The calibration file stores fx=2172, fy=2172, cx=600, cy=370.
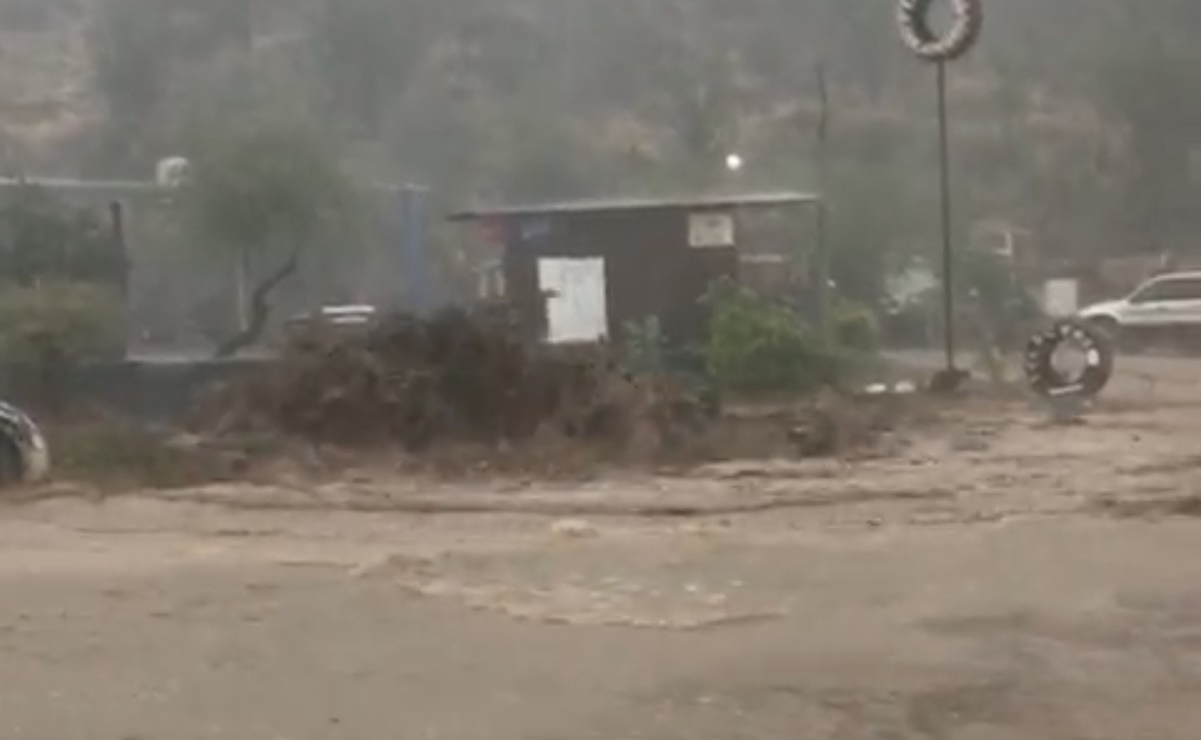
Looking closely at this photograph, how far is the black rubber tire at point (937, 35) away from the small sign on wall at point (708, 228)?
10.8 ft

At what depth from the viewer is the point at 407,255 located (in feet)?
99.3

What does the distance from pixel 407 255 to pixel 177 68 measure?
37.3m

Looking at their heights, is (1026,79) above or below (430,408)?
above

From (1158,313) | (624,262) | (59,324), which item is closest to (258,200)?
(624,262)

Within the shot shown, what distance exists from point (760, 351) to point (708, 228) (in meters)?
3.42

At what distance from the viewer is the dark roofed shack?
25.4 m

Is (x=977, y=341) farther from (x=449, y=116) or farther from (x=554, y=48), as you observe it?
(x=554, y=48)

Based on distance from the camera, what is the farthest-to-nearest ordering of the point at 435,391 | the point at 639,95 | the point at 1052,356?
the point at 639,95, the point at 1052,356, the point at 435,391

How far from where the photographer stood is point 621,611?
Answer: 10531 millimetres

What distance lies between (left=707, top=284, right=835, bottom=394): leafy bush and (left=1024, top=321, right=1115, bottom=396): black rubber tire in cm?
246

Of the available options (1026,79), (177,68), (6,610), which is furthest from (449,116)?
(6,610)

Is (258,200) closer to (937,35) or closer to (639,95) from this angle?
(937,35)

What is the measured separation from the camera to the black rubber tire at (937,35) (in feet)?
85.7

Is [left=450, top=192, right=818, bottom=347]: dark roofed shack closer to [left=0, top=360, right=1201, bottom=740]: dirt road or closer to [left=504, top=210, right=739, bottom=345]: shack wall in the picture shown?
[left=504, top=210, right=739, bottom=345]: shack wall
